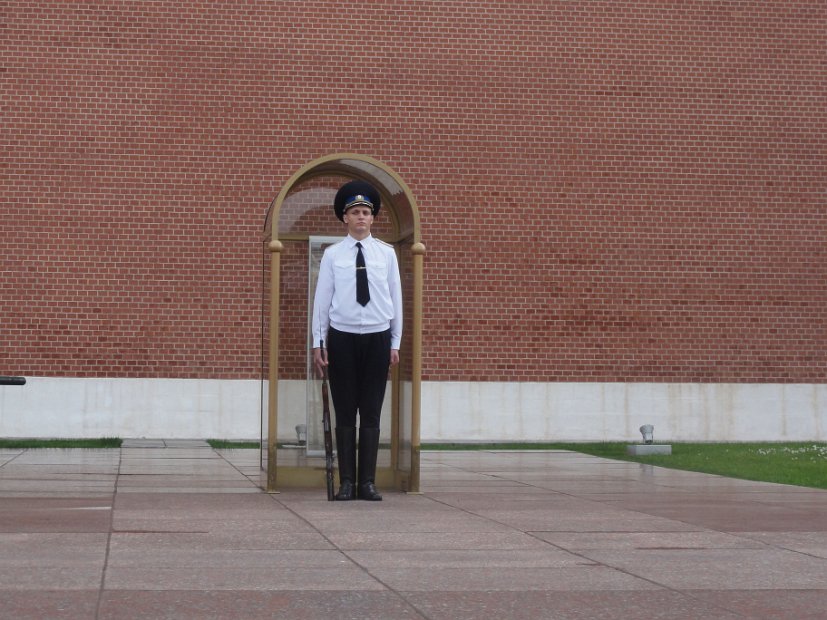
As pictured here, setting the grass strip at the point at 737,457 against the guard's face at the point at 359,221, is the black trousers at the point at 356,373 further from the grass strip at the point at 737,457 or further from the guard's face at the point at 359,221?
the grass strip at the point at 737,457

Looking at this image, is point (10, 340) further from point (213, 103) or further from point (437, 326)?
point (437, 326)

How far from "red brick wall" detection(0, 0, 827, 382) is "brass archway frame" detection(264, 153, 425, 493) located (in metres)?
7.41

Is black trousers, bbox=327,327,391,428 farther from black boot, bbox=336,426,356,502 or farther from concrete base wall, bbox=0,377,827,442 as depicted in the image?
concrete base wall, bbox=0,377,827,442

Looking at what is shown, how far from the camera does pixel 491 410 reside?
1659 cm

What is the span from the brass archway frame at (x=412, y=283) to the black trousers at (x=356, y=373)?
0.34 m

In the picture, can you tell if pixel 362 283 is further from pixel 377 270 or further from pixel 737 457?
pixel 737 457

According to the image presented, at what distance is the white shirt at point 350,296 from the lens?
8180 millimetres

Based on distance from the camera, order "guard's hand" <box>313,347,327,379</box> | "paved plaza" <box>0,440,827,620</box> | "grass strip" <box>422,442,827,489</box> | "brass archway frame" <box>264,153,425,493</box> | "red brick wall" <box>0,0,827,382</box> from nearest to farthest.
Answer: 1. "paved plaza" <box>0,440,827,620</box>
2. "guard's hand" <box>313,347,327,379</box>
3. "brass archway frame" <box>264,153,425,493</box>
4. "grass strip" <box>422,442,827,489</box>
5. "red brick wall" <box>0,0,827,382</box>

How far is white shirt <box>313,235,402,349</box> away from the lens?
8.18 meters

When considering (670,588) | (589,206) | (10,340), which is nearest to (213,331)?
(10,340)

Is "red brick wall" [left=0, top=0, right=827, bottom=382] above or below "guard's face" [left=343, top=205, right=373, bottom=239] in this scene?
above

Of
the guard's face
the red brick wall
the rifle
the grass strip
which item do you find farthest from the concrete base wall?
the guard's face

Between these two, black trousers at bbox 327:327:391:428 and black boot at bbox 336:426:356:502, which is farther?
black trousers at bbox 327:327:391:428

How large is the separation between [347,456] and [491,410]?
8.56 meters
